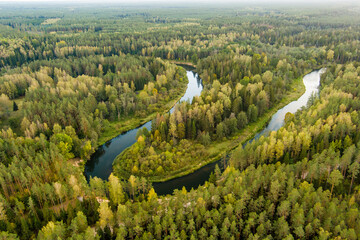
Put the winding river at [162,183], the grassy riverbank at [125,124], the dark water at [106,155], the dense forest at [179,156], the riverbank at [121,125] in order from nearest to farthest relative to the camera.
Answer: the dense forest at [179,156] → the winding river at [162,183] → the dark water at [106,155] → the riverbank at [121,125] → the grassy riverbank at [125,124]

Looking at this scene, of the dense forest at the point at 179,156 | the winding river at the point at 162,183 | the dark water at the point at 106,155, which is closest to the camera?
the dense forest at the point at 179,156

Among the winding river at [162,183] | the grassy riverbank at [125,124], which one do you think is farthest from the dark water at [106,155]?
the grassy riverbank at [125,124]

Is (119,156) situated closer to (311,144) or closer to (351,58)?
(311,144)

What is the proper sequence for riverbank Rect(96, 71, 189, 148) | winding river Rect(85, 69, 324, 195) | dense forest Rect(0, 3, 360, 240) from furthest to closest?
riverbank Rect(96, 71, 189, 148) → winding river Rect(85, 69, 324, 195) → dense forest Rect(0, 3, 360, 240)

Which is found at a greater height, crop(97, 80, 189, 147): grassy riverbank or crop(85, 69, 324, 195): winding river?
crop(97, 80, 189, 147): grassy riverbank

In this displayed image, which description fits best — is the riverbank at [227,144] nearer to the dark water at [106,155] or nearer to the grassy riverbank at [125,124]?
the dark water at [106,155]

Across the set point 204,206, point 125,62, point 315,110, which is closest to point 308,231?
point 204,206

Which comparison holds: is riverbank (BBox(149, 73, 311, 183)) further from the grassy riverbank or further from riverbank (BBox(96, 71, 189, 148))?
the grassy riverbank

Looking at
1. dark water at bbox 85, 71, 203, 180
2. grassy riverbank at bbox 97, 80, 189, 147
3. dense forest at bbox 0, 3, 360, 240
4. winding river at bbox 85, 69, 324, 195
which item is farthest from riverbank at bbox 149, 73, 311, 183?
grassy riverbank at bbox 97, 80, 189, 147

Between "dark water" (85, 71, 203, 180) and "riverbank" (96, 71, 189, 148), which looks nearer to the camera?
"dark water" (85, 71, 203, 180)

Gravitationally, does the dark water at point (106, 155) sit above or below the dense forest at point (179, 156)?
below

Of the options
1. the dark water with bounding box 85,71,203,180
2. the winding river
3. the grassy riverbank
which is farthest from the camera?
the grassy riverbank
